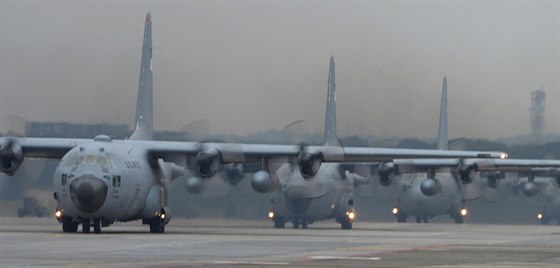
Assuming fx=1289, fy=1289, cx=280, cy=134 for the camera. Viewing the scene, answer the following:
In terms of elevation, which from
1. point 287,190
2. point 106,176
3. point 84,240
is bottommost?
Answer: point 84,240

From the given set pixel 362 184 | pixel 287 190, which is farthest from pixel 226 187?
pixel 362 184

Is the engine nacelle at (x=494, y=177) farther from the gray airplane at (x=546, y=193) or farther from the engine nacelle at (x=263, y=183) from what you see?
the engine nacelle at (x=263, y=183)

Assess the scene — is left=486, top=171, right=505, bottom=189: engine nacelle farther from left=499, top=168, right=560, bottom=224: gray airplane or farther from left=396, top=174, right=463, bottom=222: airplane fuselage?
left=396, top=174, right=463, bottom=222: airplane fuselage

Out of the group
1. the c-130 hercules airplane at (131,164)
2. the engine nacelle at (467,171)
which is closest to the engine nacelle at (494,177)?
the engine nacelle at (467,171)

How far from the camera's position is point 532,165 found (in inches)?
2571

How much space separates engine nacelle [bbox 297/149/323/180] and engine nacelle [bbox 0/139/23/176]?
1140cm

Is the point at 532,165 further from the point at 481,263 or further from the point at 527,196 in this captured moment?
the point at 481,263

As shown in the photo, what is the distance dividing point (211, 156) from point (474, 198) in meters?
36.9

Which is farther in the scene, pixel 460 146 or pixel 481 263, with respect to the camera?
pixel 460 146

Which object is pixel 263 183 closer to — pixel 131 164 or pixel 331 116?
pixel 131 164

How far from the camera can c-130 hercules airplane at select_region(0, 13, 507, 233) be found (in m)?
48.0

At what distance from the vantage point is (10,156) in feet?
163

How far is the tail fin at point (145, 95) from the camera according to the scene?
191ft

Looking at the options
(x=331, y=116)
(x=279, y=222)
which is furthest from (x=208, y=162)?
(x=331, y=116)
